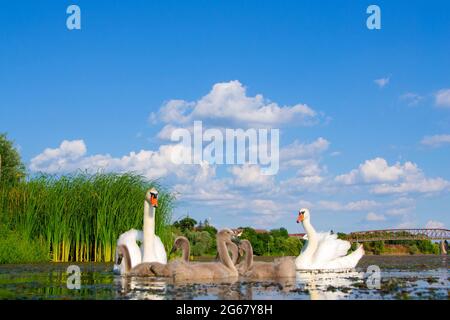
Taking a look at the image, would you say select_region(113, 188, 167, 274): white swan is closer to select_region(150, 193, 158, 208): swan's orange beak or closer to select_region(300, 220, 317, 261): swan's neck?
select_region(150, 193, 158, 208): swan's orange beak

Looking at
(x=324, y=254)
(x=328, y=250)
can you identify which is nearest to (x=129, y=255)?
(x=324, y=254)

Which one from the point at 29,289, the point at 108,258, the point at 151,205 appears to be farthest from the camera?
the point at 108,258

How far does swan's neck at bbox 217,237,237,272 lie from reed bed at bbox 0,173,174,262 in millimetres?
9198

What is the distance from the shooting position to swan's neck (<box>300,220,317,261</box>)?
66.9ft

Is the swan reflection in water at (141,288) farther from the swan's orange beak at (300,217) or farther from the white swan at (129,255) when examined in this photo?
the swan's orange beak at (300,217)

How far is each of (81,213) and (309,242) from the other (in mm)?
9549

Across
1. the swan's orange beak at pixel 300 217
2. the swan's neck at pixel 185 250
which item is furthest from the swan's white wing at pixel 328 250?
the swan's neck at pixel 185 250

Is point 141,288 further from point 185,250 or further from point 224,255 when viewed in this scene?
point 185,250

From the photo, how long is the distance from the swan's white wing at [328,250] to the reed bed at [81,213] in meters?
7.55

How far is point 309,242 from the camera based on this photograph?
2108 cm
